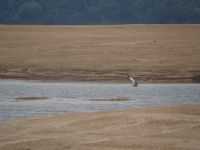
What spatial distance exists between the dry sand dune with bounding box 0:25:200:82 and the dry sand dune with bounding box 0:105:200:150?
9904 millimetres

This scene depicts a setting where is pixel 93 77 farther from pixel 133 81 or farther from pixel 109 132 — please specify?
pixel 109 132

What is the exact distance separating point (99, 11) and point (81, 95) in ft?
136

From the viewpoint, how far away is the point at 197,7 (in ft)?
191

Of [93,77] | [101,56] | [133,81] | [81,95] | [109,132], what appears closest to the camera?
[109,132]

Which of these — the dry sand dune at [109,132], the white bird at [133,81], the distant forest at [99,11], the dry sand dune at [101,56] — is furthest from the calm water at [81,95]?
the distant forest at [99,11]

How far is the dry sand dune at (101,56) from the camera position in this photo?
73.4 ft

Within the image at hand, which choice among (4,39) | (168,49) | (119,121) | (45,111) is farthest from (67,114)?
(4,39)

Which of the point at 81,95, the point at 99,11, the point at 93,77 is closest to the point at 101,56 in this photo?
the point at 93,77

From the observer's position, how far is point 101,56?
85.3 feet

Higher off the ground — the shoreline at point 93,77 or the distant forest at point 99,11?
the distant forest at point 99,11

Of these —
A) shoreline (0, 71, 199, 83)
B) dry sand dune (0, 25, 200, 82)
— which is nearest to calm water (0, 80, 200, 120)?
shoreline (0, 71, 199, 83)

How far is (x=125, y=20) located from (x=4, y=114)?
145 feet

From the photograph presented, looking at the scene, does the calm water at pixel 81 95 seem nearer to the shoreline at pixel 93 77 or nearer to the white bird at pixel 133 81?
the white bird at pixel 133 81

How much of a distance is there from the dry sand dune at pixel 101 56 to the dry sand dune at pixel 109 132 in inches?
390
